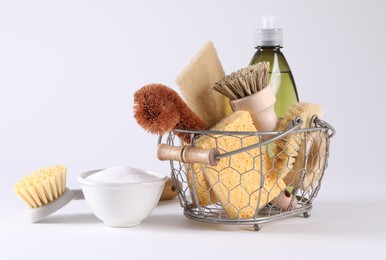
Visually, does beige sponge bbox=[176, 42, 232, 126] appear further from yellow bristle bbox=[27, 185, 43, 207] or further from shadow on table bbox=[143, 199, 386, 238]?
yellow bristle bbox=[27, 185, 43, 207]

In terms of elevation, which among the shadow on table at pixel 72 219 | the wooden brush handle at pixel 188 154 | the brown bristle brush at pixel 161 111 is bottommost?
the shadow on table at pixel 72 219

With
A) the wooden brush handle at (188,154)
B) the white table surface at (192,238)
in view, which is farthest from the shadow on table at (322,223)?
the wooden brush handle at (188,154)

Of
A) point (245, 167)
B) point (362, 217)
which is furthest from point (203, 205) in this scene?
point (362, 217)

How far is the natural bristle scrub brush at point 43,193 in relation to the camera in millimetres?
1189

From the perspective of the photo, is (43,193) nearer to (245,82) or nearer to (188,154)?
(188,154)

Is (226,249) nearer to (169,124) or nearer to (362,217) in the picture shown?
(169,124)

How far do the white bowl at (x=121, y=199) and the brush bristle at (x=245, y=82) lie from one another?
0.18 m

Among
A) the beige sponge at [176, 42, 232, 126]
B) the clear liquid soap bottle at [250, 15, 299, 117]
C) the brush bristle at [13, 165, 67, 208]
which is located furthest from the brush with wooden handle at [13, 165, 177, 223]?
the clear liquid soap bottle at [250, 15, 299, 117]

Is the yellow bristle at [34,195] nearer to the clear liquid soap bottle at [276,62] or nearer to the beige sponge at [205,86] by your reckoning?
the beige sponge at [205,86]

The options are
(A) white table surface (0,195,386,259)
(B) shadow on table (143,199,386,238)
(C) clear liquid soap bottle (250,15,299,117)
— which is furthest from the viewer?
(C) clear liquid soap bottle (250,15,299,117)

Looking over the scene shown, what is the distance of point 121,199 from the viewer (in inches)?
44.5

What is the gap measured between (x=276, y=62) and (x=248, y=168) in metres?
0.24

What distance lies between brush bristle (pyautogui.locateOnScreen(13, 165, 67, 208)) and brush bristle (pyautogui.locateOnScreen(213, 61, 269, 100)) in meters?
0.31

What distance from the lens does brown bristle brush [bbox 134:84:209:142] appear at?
1093 millimetres
